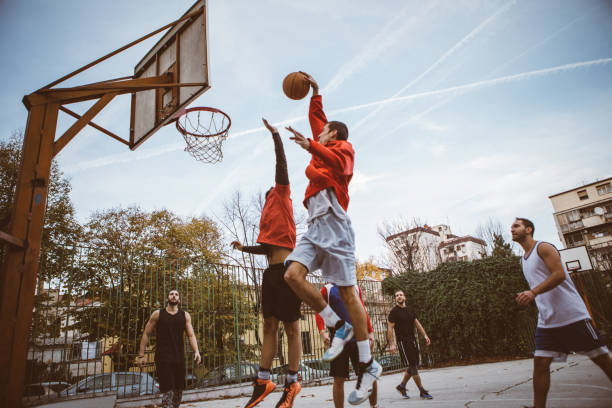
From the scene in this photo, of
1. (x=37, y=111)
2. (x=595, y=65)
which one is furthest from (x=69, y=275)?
(x=595, y=65)

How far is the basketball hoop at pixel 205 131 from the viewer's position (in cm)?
712

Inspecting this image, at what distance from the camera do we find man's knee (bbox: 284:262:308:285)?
2934 millimetres

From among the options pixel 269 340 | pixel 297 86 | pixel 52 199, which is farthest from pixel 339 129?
pixel 52 199

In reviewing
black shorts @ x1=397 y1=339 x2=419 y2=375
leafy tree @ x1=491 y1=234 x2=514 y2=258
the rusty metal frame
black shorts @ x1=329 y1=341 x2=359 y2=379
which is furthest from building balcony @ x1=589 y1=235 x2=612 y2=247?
the rusty metal frame

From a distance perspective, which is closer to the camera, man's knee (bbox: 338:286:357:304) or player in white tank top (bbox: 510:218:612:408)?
man's knee (bbox: 338:286:357:304)

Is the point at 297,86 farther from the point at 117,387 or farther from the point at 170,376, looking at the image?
the point at 117,387

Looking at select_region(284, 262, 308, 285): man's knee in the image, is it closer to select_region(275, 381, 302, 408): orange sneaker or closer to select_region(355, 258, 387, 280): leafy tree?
select_region(275, 381, 302, 408): orange sneaker

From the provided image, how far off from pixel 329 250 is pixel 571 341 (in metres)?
2.69

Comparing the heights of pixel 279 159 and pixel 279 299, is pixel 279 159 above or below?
above

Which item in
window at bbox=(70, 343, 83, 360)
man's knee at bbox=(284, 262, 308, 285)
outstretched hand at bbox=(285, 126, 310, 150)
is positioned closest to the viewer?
man's knee at bbox=(284, 262, 308, 285)

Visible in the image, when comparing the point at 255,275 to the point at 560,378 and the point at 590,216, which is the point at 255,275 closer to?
the point at 560,378

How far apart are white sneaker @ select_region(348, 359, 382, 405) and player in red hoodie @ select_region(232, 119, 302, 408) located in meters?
1.02

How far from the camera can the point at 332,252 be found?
311 centimetres

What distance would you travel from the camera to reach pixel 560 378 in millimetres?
5707
